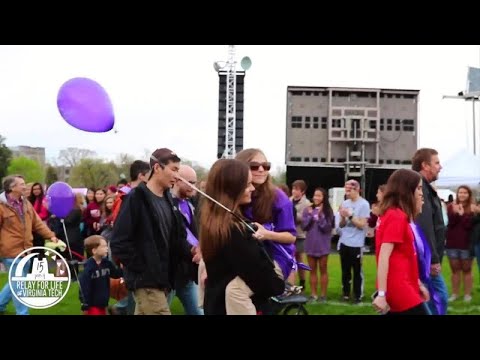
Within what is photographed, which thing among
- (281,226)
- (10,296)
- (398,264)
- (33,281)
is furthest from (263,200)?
(10,296)

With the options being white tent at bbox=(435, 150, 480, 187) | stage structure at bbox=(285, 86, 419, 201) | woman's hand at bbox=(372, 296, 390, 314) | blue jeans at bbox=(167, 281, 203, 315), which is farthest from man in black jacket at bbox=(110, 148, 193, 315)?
stage structure at bbox=(285, 86, 419, 201)

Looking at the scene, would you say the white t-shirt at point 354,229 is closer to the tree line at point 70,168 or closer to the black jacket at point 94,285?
the black jacket at point 94,285

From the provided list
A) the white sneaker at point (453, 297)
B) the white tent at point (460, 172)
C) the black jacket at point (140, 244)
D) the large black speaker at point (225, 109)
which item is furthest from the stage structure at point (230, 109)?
the black jacket at point (140, 244)

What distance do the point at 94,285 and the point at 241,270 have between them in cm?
277

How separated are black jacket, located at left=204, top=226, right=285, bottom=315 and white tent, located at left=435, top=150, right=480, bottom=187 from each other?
9886mm

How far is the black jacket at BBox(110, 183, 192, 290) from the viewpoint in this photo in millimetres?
3871

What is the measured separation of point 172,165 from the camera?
4.05 metres

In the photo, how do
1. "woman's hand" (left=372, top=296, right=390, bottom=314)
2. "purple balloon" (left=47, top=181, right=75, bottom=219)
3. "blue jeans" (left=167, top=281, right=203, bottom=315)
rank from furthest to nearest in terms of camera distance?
"purple balloon" (left=47, top=181, right=75, bottom=219)
"blue jeans" (left=167, top=281, right=203, bottom=315)
"woman's hand" (left=372, top=296, right=390, bottom=314)

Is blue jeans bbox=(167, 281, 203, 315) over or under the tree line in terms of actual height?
under

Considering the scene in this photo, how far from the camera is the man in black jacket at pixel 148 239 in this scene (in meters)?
3.88

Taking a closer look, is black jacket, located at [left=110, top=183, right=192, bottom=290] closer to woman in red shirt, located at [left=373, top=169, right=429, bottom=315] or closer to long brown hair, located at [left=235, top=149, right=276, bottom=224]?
long brown hair, located at [left=235, top=149, right=276, bottom=224]

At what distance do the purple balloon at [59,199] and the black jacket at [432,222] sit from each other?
203 inches
